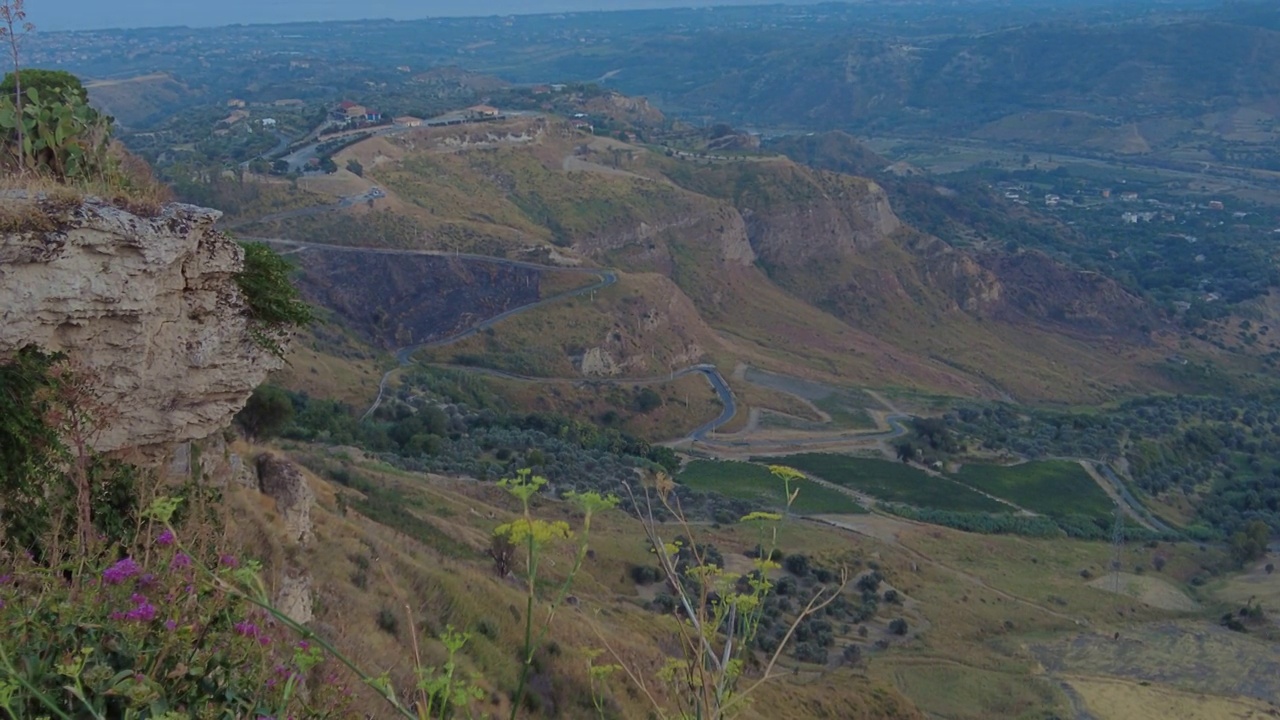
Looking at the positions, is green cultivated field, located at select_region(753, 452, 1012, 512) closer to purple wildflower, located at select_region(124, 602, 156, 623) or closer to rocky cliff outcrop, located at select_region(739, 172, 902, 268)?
purple wildflower, located at select_region(124, 602, 156, 623)

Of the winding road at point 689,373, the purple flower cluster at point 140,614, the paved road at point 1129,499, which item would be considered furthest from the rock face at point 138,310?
the paved road at point 1129,499

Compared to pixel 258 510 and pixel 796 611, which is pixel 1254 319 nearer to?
pixel 796 611

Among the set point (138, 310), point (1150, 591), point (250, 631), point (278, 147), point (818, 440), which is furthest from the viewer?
point (278, 147)

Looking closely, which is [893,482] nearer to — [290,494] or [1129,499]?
[1129,499]

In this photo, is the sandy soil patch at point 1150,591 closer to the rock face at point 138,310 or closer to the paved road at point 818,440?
the paved road at point 818,440

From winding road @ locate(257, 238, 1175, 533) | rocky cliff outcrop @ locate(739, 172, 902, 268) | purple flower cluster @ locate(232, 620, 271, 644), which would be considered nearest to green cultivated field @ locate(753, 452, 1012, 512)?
winding road @ locate(257, 238, 1175, 533)

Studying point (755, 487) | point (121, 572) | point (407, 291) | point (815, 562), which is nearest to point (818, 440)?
point (755, 487)
